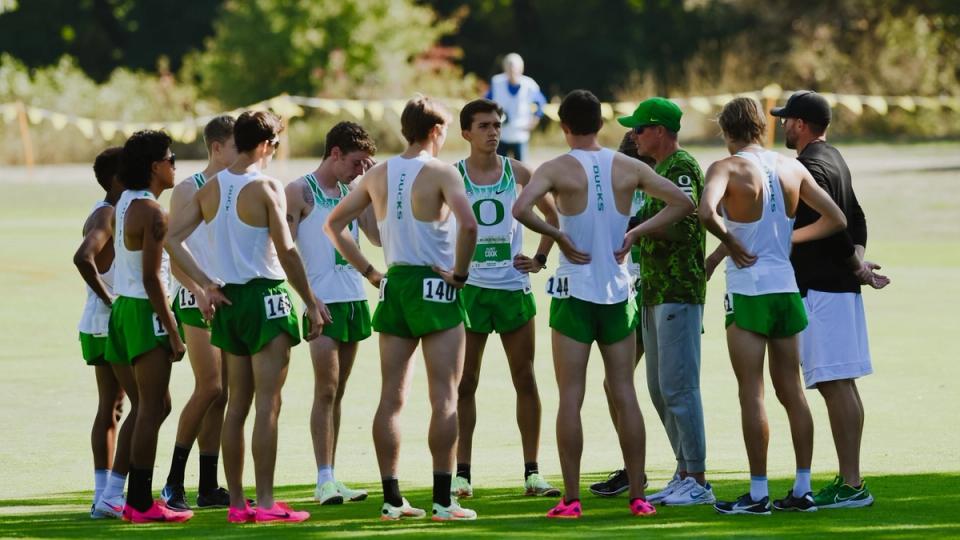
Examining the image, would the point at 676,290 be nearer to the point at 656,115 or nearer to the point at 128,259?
the point at 656,115

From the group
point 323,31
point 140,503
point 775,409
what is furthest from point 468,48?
point 140,503

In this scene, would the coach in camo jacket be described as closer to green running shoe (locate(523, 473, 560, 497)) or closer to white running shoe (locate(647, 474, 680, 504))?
white running shoe (locate(647, 474, 680, 504))

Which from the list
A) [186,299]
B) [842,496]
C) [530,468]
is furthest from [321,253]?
[842,496]

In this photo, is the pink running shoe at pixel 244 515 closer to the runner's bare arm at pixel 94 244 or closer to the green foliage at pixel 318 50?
the runner's bare arm at pixel 94 244

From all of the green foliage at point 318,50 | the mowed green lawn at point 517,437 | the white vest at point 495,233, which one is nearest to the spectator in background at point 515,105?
the mowed green lawn at point 517,437

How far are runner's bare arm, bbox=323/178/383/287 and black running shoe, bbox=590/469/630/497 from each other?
166 centimetres

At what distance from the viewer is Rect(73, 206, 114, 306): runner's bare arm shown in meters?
A: 8.60

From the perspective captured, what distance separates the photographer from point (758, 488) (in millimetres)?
8203

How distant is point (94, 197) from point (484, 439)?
77.8ft

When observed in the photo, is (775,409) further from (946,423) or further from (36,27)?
(36,27)

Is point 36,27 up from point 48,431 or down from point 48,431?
up

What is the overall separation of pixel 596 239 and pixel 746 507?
1466 mm

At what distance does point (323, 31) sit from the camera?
5131cm

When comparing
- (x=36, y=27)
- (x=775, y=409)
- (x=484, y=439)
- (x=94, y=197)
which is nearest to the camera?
(x=484, y=439)
